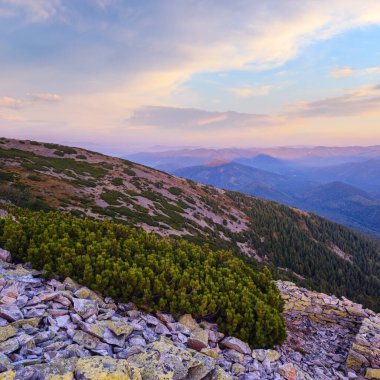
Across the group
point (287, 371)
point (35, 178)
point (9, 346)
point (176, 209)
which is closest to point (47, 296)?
point (9, 346)

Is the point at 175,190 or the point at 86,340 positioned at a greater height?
the point at 86,340

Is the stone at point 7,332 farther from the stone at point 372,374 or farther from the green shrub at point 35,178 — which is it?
the green shrub at point 35,178

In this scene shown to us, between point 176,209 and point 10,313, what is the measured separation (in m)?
43.5

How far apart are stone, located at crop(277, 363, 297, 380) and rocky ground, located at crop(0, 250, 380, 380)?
3 centimetres

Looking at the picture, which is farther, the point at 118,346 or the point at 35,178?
the point at 35,178

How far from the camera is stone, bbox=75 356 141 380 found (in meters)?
5.33

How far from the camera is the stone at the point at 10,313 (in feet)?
22.5

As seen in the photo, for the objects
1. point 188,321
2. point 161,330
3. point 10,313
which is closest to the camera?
point 10,313

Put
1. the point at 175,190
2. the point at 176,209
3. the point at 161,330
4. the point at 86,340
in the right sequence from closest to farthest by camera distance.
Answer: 1. the point at 86,340
2. the point at 161,330
3. the point at 176,209
4. the point at 175,190

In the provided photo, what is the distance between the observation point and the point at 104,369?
551 cm

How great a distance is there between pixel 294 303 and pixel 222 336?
9205 mm

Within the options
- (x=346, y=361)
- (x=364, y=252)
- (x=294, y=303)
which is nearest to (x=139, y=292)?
(x=346, y=361)

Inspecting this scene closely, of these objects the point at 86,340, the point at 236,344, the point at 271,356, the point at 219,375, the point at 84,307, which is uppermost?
the point at 84,307

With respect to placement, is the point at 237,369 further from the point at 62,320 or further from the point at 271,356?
the point at 62,320
